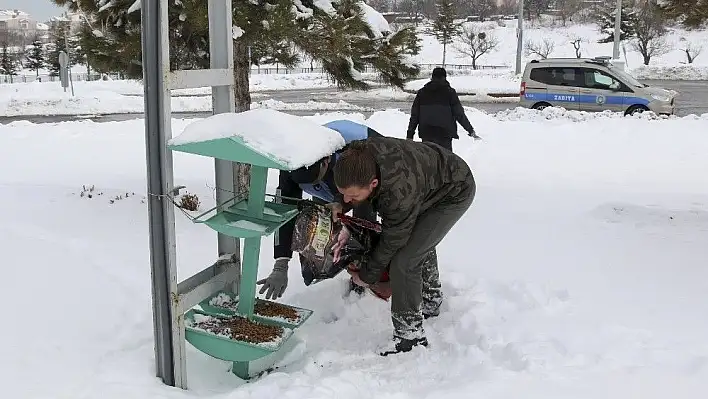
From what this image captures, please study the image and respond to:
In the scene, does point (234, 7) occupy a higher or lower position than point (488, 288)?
higher

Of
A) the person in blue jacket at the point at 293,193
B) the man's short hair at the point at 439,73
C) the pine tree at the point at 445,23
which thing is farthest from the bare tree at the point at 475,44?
the person in blue jacket at the point at 293,193

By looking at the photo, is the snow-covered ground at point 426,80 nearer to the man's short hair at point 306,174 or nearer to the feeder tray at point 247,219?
the man's short hair at point 306,174

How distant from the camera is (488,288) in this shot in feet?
14.1

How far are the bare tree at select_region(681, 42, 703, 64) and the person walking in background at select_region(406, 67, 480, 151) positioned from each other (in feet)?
121

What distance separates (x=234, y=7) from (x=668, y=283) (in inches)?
149

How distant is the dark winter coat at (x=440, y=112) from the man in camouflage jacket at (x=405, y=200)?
13.6 feet

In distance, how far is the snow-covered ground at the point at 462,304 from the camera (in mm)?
3168

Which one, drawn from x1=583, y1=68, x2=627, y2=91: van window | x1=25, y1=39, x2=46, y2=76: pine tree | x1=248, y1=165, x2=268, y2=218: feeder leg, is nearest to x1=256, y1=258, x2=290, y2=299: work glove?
x1=248, y1=165, x2=268, y2=218: feeder leg

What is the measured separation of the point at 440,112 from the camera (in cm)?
760

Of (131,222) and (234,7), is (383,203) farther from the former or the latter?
(131,222)

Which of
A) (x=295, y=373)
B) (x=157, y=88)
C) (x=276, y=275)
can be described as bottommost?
(x=295, y=373)

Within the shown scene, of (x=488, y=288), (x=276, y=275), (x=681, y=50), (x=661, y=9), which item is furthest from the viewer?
(x=681, y=50)

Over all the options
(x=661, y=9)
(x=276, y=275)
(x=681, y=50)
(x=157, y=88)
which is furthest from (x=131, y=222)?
(x=681, y=50)

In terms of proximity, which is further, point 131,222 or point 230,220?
point 131,222
